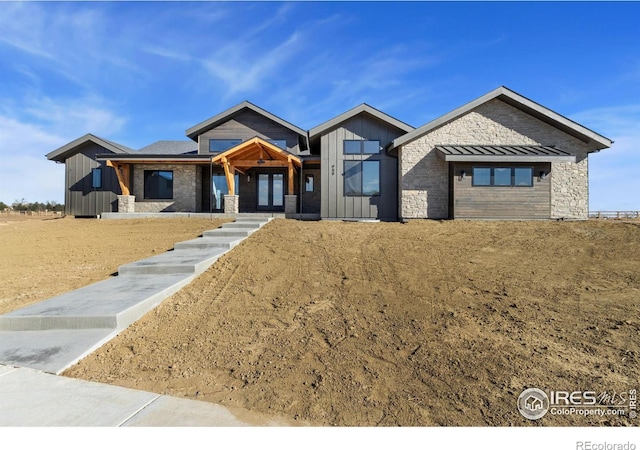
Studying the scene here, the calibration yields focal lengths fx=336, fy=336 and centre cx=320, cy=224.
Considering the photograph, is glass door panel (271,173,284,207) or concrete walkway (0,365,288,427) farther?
glass door panel (271,173,284,207)

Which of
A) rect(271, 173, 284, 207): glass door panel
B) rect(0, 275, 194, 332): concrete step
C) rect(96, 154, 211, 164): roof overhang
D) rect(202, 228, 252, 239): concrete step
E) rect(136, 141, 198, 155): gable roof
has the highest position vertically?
rect(136, 141, 198, 155): gable roof

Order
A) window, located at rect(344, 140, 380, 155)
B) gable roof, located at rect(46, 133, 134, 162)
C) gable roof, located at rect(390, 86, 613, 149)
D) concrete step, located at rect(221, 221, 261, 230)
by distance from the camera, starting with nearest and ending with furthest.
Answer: concrete step, located at rect(221, 221, 261, 230) → gable roof, located at rect(390, 86, 613, 149) → window, located at rect(344, 140, 380, 155) → gable roof, located at rect(46, 133, 134, 162)

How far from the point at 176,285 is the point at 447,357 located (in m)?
4.55

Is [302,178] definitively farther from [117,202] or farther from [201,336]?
[201,336]

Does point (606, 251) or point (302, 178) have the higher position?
point (302, 178)

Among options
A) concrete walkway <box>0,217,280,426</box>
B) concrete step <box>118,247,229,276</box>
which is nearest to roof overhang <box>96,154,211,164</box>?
concrete step <box>118,247,229,276</box>

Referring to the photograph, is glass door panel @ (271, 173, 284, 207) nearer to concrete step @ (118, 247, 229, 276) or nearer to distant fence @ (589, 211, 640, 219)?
concrete step @ (118, 247, 229, 276)

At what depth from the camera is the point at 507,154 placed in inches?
509

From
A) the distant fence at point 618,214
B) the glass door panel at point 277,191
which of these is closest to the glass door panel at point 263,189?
the glass door panel at point 277,191

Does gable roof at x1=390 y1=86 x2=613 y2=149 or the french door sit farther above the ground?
gable roof at x1=390 y1=86 x2=613 y2=149

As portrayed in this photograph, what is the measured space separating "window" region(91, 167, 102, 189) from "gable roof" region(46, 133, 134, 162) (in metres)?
1.35

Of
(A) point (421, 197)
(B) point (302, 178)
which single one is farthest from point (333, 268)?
(B) point (302, 178)

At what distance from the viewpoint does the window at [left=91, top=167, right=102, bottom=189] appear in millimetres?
18453

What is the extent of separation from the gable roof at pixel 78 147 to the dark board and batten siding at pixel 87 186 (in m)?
0.26
